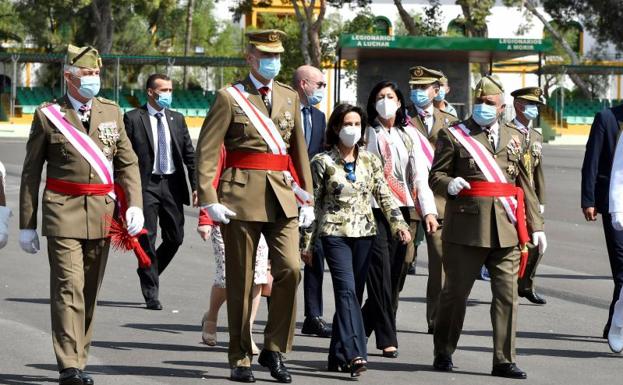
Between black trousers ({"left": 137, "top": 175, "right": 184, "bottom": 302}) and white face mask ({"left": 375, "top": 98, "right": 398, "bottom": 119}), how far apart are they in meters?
2.64

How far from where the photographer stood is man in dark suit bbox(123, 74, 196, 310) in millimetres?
12086

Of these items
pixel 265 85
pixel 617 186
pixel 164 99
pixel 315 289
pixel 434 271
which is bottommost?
pixel 315 289

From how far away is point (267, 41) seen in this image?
8.80 m

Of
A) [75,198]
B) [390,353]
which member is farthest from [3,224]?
[390,353]

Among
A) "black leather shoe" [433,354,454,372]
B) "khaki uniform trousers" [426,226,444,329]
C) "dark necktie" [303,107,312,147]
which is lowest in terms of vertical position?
"black leather shoe" [433,354,454,372]

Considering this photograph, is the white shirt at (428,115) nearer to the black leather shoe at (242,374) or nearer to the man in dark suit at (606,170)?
the man in dark suit at (606,170)

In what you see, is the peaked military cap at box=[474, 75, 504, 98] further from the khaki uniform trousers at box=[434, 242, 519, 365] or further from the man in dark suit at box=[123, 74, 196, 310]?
the man in dark suit at box=[123, 74, 196, 310]

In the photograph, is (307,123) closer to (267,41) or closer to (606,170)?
(606,170)

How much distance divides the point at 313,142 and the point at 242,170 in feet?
8.23

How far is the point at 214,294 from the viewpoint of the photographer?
1014 cm

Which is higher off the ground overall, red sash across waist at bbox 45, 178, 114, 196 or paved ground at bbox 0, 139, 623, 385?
red sash across waist at bbox 45, 178, 114, 196

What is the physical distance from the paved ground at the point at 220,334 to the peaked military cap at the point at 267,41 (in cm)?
199

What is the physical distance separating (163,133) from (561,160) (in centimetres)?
3117

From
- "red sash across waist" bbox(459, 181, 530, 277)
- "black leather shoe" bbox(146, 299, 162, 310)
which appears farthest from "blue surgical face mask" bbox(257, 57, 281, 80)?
"black leather shoe" bbox(146, 299, 162, 310)
